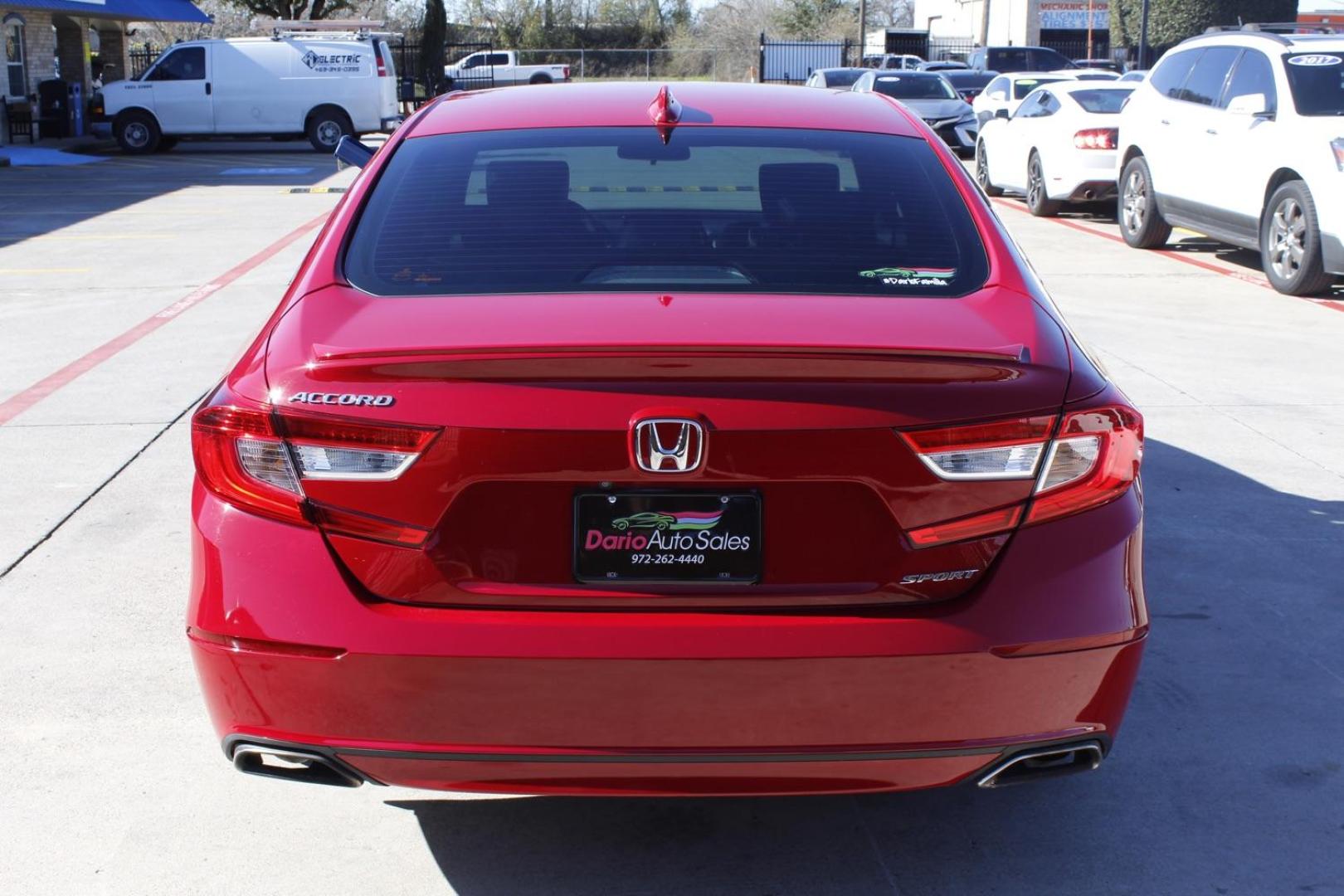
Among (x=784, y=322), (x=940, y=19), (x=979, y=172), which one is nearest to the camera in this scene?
(x=784, y=322)

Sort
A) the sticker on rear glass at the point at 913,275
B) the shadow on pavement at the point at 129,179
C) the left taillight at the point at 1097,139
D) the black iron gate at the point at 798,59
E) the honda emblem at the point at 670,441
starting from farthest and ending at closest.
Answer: the black iron gate at the point at 798,59
the shadow on pavement at the point at 129,179
the left taillight at the point at 1097,139
the sticker on rear glass at the point at 913,275
the honda emblem at the point at 670,441

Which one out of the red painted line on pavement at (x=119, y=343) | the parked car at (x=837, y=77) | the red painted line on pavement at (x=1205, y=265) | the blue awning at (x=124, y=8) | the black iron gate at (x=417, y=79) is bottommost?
the red painted line on pavement at (x=119, y=343)

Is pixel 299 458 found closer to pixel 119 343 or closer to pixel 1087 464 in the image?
pixel 1087 464

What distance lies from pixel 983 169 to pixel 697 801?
1679 cm

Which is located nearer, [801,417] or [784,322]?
[801,417]

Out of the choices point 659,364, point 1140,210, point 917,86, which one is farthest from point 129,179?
point 659,364

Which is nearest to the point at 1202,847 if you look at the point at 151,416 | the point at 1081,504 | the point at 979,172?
the point at 1081,504

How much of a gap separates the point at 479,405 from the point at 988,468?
0.93 metres

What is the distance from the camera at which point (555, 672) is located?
106 inches

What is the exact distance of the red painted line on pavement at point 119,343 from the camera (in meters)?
7.70

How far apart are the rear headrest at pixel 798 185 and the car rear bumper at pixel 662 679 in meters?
1.15

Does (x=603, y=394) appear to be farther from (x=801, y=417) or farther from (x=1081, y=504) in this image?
(x=1081, y=504)

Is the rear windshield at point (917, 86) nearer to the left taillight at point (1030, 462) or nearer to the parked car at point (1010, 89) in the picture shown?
the parked car at point (1010, 89)

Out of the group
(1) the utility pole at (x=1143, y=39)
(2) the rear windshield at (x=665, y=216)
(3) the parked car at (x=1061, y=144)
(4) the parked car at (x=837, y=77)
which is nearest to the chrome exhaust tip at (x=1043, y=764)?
(2) the rear windshield at (x=665, y=216)
